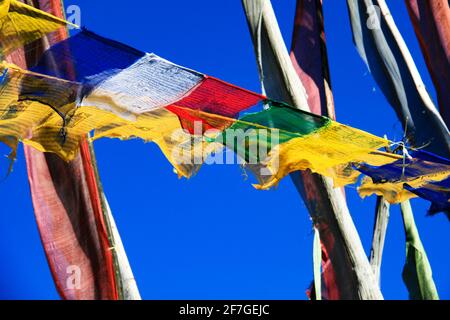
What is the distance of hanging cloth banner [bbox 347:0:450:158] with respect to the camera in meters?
5.41

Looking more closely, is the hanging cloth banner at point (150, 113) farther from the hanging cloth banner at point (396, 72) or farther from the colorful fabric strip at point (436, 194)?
the hanging cloth banner at point (396, 72)

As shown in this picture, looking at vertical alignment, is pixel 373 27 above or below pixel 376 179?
→ above

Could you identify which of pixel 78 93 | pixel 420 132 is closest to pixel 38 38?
pixel 78 93

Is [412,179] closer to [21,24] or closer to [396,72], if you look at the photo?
[396,72]

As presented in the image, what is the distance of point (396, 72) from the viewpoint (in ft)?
18.9

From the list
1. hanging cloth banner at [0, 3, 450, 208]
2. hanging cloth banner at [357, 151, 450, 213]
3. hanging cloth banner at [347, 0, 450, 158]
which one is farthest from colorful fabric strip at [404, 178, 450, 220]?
hanging cloth banner at [0, 3, 450, 208]

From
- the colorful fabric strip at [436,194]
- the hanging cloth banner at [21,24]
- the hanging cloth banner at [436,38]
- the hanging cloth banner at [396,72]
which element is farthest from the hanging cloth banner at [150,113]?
the hanging cloth banner at [436,38]

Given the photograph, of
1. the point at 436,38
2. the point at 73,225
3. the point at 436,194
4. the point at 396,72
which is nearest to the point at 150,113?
A: the point at 73,225

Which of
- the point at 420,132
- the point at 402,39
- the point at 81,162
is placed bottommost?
the point at 81,162

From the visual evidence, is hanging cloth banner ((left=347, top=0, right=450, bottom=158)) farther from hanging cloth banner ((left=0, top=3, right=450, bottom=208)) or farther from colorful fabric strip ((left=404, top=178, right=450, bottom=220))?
hanging cloth banner ((left=0, top=3, right=450, bottom=208))
